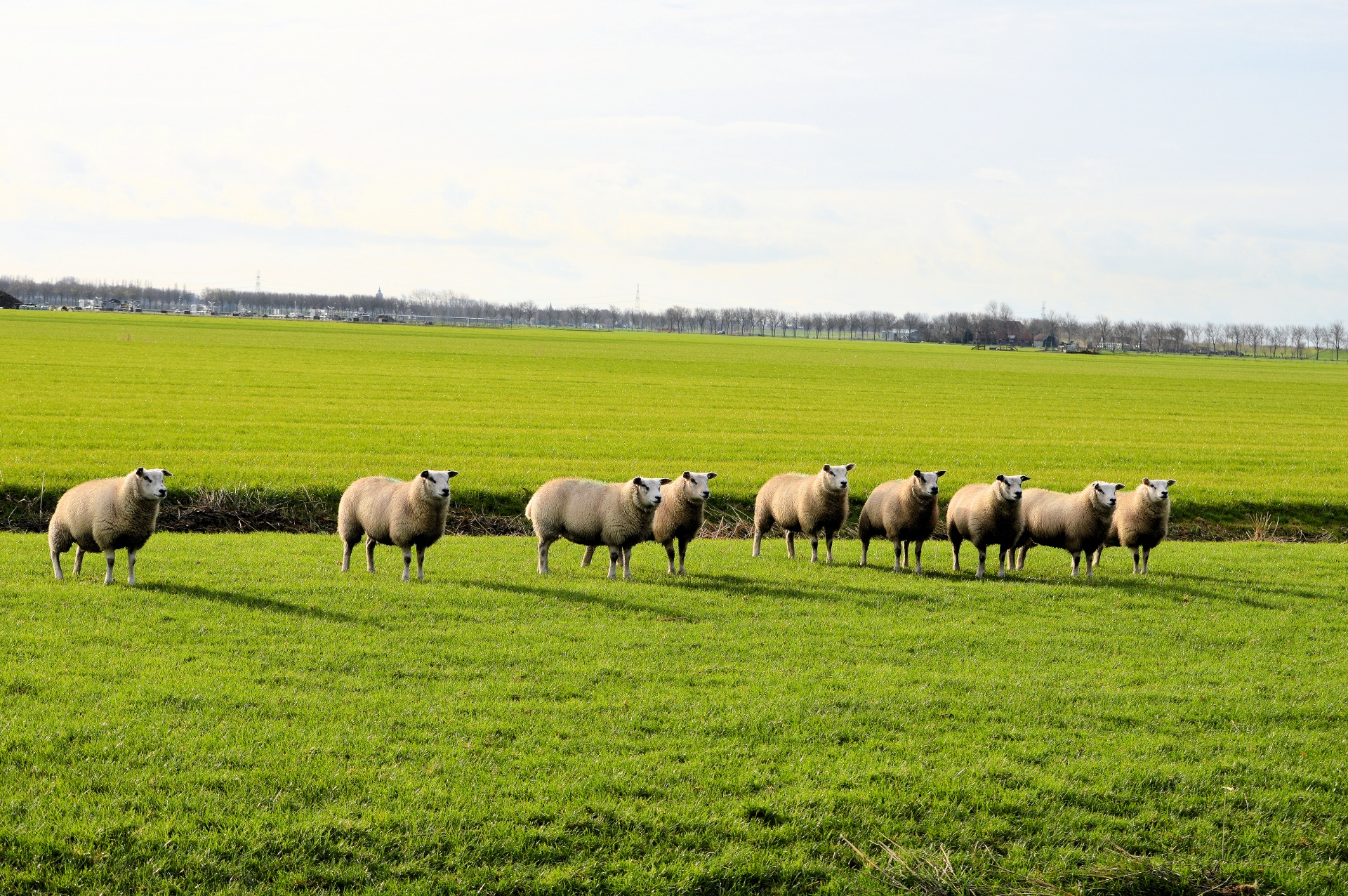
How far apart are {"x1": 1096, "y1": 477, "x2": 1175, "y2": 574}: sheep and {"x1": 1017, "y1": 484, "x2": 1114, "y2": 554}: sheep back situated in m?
0.36

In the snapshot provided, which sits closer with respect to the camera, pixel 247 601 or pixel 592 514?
pixel 247 601

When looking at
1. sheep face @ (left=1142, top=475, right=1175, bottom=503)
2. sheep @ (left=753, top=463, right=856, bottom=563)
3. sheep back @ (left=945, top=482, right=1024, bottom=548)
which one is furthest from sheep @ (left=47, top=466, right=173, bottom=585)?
sheep face @ (left=1142, top=475, right=1175, bottom=503)

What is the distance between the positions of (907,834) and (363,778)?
13.6 ft

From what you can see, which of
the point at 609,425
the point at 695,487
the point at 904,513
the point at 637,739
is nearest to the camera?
the point at 637,739

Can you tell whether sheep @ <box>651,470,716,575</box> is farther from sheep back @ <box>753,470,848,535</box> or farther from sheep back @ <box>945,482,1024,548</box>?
sheep back @ <box>945,482,1024,548</box>

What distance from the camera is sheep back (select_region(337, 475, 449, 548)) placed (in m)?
16.0

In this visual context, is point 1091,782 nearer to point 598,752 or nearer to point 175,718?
point 598,752

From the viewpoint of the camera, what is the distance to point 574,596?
49.1ft

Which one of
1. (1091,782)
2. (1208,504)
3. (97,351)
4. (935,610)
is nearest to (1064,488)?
(1208,504)

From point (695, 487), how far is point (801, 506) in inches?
103

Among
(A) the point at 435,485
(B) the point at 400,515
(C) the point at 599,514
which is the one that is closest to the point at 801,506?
(C) the point at 599,514

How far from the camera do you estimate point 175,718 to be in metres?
9.26

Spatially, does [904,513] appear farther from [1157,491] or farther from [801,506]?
[1157,491]

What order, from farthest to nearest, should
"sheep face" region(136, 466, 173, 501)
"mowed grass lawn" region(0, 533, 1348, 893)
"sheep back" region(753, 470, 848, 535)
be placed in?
"sheep back" region(753, 470, 848, 535) → "sheep face" region(136, 466, 173, 501) → "mowed grass lawn" region(0, 533, 1348, 893)
